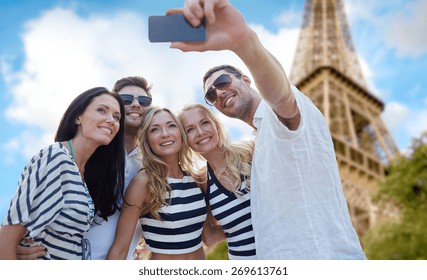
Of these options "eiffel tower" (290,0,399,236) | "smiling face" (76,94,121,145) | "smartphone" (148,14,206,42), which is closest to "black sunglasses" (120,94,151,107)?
"smiling face" (76,94,121,145)

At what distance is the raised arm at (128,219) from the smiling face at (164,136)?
14 centimetres

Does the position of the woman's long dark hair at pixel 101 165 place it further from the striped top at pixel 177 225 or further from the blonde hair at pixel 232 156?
the blonde hair at pixel 232 156

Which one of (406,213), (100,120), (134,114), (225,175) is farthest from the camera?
(406,213)

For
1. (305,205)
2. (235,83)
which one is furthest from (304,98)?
(235,83)

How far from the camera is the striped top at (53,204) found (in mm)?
1150

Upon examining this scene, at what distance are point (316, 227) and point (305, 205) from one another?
6 centimetres

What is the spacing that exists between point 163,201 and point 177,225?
0.09 metres

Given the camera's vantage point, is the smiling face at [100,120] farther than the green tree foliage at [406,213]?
No

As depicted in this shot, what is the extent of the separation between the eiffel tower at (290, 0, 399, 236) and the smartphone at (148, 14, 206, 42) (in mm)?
9439

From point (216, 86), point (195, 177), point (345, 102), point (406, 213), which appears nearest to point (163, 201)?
point (195, 177)

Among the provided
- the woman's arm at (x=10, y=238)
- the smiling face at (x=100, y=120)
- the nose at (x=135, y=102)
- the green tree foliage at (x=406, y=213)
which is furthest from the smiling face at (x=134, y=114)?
the green tree foliage at (x=406, y=213)

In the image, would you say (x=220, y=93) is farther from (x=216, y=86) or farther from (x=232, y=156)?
(x=232, y=156)

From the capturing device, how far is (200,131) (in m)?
1.49
